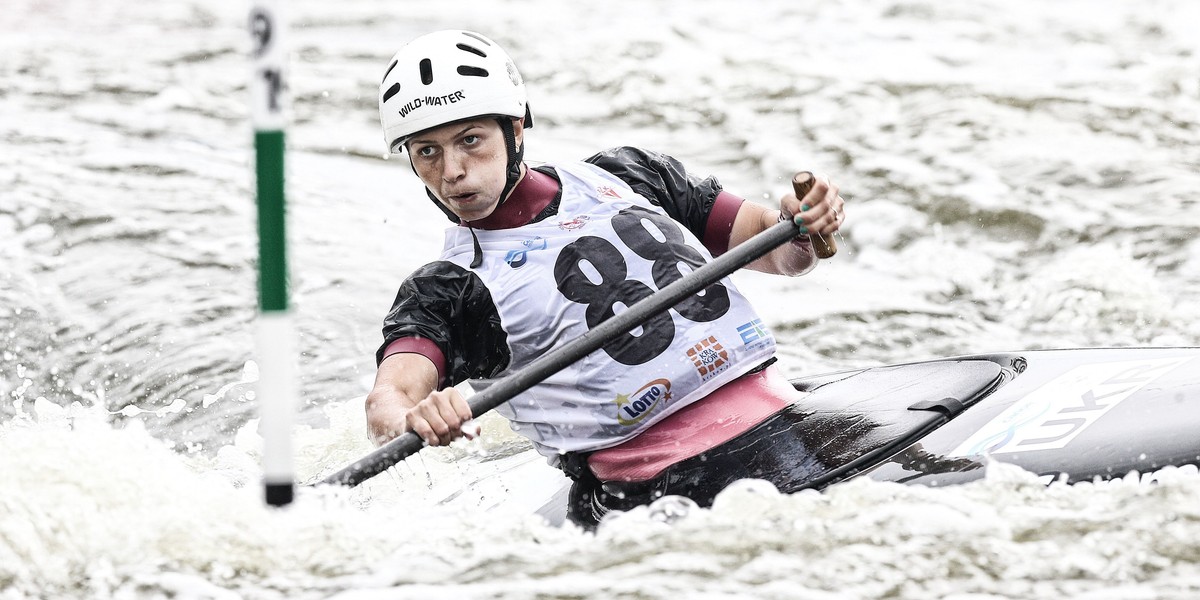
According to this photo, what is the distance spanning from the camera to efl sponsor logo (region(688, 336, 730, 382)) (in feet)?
9.08

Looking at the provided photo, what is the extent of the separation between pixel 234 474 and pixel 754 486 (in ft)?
6.66

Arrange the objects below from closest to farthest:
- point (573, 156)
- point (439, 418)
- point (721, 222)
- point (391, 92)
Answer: point (439, 418) < point (391, 92) < point (721, 222) < point (573, 156)

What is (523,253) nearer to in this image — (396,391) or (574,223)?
(574,223)

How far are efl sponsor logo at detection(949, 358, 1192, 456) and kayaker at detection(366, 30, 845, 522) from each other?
0.42 m

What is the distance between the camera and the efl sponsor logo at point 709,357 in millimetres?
2768

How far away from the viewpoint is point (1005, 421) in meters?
2.62

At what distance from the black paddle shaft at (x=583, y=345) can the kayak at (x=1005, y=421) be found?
14.4 inches

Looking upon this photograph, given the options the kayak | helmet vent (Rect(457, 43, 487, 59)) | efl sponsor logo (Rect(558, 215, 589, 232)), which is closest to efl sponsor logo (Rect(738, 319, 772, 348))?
the kayak

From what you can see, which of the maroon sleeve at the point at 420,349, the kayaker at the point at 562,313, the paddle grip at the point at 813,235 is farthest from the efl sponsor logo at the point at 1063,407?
the maroon sleeve at the point at 420,349

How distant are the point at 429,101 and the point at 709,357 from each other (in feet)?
2.75

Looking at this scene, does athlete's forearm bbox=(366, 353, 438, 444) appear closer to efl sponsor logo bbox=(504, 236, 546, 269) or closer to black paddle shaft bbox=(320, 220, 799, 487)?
black paddle shaft bbox=(320, 220, 799, 487)

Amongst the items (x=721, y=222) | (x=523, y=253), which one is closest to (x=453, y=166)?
(x=523, y=253)

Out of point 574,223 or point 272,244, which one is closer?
point 272,244

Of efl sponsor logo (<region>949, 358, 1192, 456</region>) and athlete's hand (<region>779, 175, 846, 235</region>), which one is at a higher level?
athlete's hand (<region>779, 175, 846, 235</region>)
